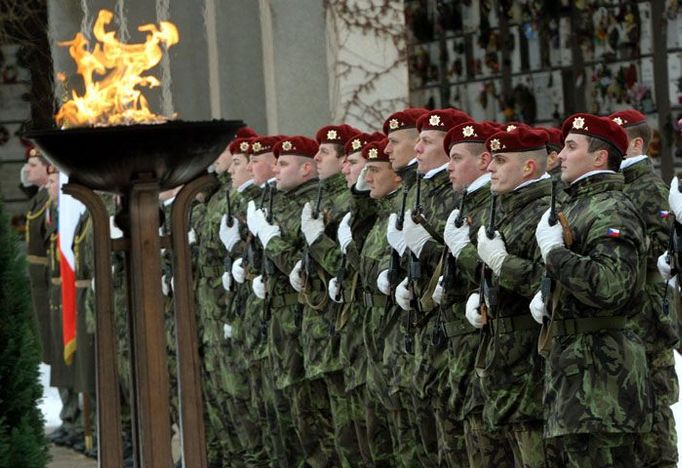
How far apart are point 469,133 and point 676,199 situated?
1075 millimetres

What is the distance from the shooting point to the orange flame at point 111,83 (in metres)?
6.79

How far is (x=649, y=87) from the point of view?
15.7 metres

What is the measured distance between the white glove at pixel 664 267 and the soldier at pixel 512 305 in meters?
1.24

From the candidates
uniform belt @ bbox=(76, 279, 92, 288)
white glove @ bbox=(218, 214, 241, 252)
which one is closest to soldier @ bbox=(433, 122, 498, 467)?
white glove @ bbox=(218, 214, 241, 252)

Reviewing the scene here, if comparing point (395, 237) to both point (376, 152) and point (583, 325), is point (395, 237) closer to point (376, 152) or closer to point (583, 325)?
point (376, 152)

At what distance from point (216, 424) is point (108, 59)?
424cm

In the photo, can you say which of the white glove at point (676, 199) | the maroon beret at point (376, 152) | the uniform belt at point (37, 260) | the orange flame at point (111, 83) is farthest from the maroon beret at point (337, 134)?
the uniform belt at point (37, 260)

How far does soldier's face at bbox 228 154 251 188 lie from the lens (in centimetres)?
1035

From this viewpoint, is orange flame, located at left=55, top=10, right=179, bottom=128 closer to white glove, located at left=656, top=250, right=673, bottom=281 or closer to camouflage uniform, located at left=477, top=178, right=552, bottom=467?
camouflage uniform, located at left=477, top=178, right=552, bottom=467

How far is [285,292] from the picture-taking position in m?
9.42

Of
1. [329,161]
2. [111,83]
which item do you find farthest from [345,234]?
[111,83]

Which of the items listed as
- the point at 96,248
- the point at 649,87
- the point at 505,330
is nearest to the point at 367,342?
the point at 505,330

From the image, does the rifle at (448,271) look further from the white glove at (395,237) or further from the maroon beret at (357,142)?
the maroon beret at (357,142)

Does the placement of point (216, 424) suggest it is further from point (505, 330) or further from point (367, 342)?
point (505, 330)
